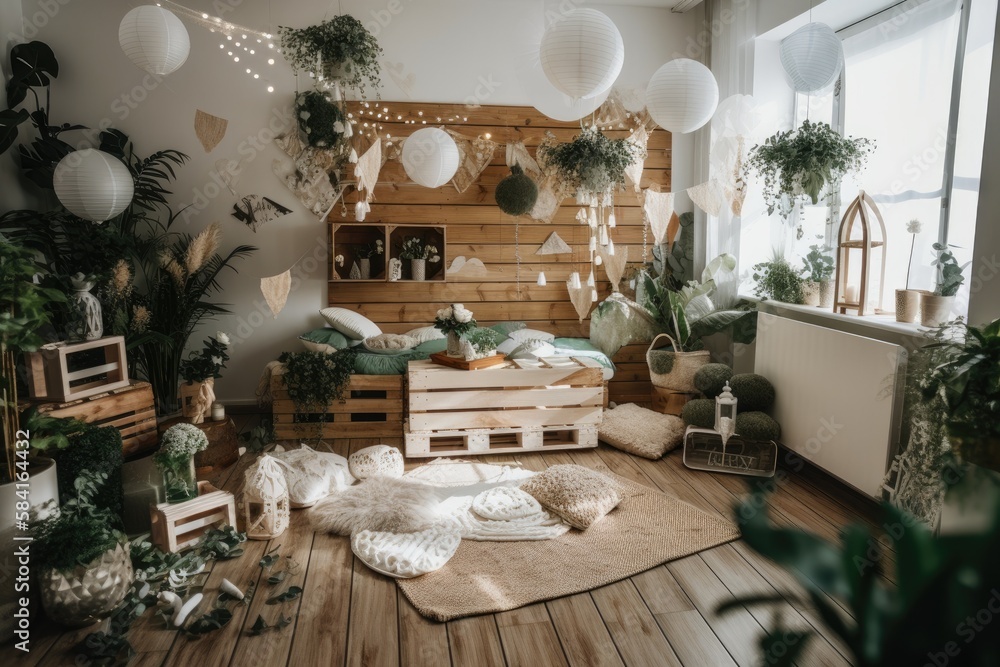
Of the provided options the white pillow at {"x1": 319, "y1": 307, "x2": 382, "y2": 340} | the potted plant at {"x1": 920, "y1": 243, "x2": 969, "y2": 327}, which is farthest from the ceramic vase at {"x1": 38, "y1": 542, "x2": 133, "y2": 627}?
the potted plant at {"x1": 920, "y1": 243, "x2": 969, "y2": 327}

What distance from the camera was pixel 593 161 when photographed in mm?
4219

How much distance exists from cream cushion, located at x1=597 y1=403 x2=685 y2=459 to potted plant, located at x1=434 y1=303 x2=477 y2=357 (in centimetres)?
107

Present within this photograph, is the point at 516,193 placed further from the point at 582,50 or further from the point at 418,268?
the point at 582,50

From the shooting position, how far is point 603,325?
4.76 m

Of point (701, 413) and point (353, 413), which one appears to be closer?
point (701, 413)

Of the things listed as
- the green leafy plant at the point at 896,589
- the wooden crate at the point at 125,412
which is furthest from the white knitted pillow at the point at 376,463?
the green leafy plant at the point at 896,589

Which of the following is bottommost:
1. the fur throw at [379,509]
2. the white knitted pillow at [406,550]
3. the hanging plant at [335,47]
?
the white knitted pillow at [406,550]

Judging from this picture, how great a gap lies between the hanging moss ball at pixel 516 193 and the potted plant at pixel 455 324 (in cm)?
111

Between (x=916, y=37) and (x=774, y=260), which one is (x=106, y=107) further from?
(x=916, y=37)

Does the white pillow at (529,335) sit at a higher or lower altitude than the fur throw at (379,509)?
higher

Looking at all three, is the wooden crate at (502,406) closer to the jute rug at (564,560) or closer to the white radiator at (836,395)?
the jute rug at (564,560)

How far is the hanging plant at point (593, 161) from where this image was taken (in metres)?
4.21

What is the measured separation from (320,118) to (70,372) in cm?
229

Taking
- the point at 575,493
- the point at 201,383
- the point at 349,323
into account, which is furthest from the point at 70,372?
the point at 575,493
